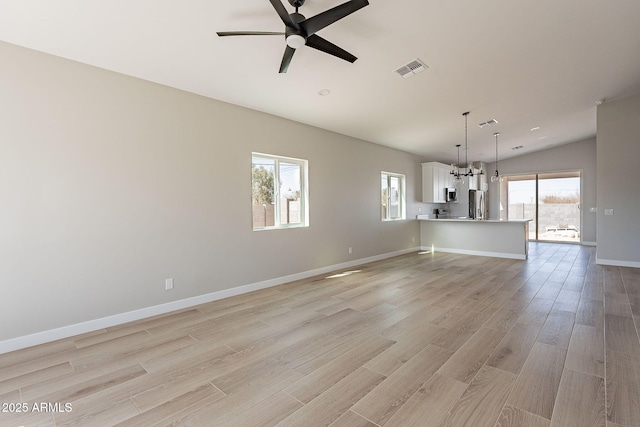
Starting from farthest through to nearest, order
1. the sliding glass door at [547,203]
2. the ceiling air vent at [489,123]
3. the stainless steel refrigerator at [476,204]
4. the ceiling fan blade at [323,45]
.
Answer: the stainless steel refrigerator at [476,204], the sliding glass door at [547,203], the ceiling air vent at [489,123], the ceiling fan blade at [323,45]

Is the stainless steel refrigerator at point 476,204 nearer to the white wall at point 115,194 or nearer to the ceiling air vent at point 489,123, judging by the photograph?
the ceiling air vent at point 489,123

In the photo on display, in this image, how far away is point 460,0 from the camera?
245cm

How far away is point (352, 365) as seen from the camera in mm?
2262

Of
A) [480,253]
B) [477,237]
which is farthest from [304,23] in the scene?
[480,253]

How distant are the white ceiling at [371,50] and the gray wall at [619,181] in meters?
0.59

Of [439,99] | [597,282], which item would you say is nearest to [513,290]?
[597,282]

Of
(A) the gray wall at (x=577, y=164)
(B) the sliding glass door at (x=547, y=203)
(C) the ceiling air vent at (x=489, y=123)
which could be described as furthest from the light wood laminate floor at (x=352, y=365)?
(B) the sliding glass door at (x=547, y=203)

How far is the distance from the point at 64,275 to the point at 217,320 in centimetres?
156

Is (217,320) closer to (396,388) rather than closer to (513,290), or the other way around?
(396,388)

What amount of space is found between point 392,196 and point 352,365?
5801 mm

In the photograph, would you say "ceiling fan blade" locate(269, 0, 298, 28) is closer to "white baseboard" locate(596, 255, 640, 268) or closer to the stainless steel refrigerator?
"white baseboard" locate(596, 255, 640, 268)

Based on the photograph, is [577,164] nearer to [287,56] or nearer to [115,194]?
[287,56]

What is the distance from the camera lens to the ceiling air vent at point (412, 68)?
3368 millimetres

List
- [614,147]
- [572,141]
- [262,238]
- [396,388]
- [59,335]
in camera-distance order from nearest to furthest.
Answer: [396,388] → [59,335] → [262,238] → [614,147] → [572,141]
